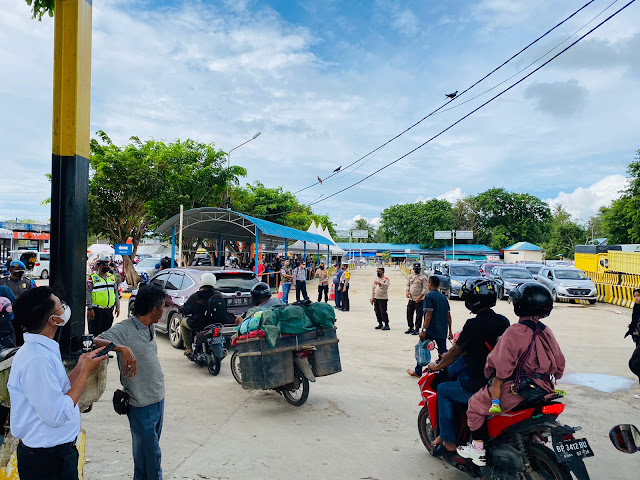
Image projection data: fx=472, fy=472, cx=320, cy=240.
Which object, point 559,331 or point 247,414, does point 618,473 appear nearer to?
point 247,414

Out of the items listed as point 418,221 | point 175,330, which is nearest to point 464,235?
point 418,221

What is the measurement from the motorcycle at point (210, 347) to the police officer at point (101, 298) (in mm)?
1763

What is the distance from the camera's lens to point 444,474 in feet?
13.5

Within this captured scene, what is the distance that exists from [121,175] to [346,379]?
17775 mm

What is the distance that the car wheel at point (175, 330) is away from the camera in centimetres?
938

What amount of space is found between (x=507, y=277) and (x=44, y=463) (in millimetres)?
21986

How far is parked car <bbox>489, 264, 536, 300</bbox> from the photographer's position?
21.1 meters

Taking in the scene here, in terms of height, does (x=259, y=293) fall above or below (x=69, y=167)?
below

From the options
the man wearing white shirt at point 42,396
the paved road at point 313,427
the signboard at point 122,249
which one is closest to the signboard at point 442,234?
the signboard at point 122,249

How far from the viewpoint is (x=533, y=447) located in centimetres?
325

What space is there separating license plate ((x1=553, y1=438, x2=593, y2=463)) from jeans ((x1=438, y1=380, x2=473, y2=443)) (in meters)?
0.78

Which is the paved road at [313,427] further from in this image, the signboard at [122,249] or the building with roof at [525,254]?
the building with roof at [525,254]

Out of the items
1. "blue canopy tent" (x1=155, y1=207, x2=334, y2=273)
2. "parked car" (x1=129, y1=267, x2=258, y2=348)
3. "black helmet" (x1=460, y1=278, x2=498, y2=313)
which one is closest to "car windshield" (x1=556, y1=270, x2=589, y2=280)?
"blue canopy tent" (x1=155, y1=207, x2=334, y2=273)

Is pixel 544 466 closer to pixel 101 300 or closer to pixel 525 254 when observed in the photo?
pixel 101 300
